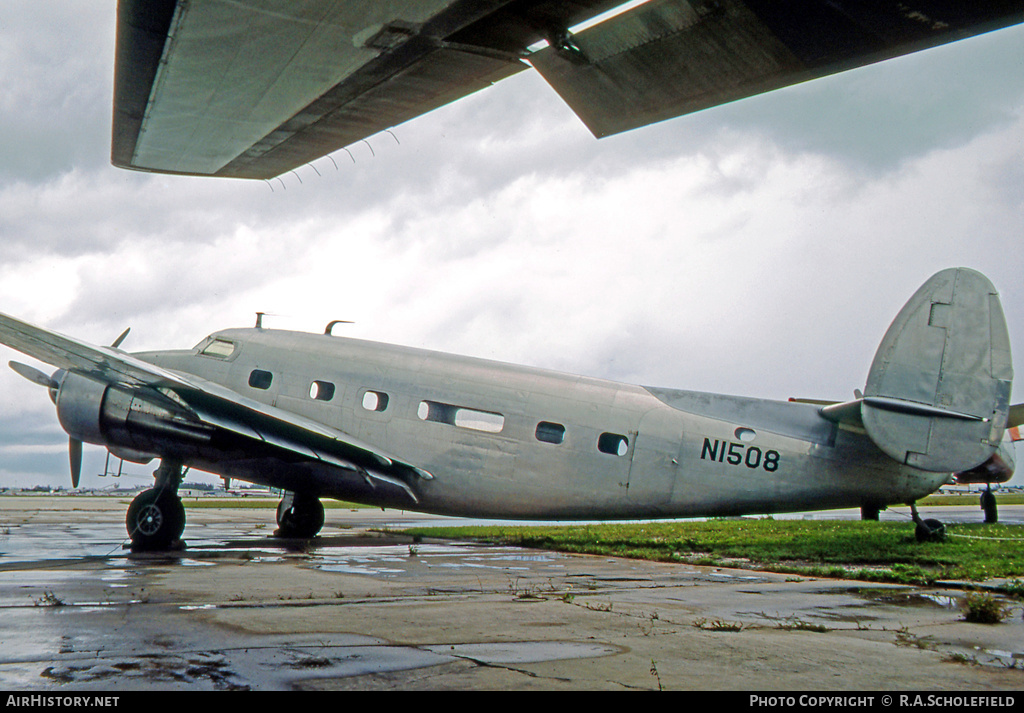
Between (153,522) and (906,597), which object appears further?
(153,522)

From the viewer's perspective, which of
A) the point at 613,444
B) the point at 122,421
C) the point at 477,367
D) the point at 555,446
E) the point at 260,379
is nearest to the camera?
the point at 613,444

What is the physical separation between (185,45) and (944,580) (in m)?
8.64

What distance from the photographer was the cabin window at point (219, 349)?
14.4 meters

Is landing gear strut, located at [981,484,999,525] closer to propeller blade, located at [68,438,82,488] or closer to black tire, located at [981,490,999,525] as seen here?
black tire, located at [981,490,999,525]

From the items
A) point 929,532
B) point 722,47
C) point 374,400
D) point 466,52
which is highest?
point 466,52

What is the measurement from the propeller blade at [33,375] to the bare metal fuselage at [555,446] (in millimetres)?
3049

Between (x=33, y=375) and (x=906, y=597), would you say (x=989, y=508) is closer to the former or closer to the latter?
(x=906, y=597)

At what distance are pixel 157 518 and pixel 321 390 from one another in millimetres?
3287

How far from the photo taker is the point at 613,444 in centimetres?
1170

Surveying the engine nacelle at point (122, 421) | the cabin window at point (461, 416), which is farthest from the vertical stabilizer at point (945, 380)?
the engine nacelle at point (122, 421)

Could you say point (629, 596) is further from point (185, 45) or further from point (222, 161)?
point (185, 45)

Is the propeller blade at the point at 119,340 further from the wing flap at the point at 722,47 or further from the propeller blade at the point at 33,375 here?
the wing flap at the point at 722,47

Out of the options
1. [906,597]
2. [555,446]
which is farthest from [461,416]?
[906,597]
